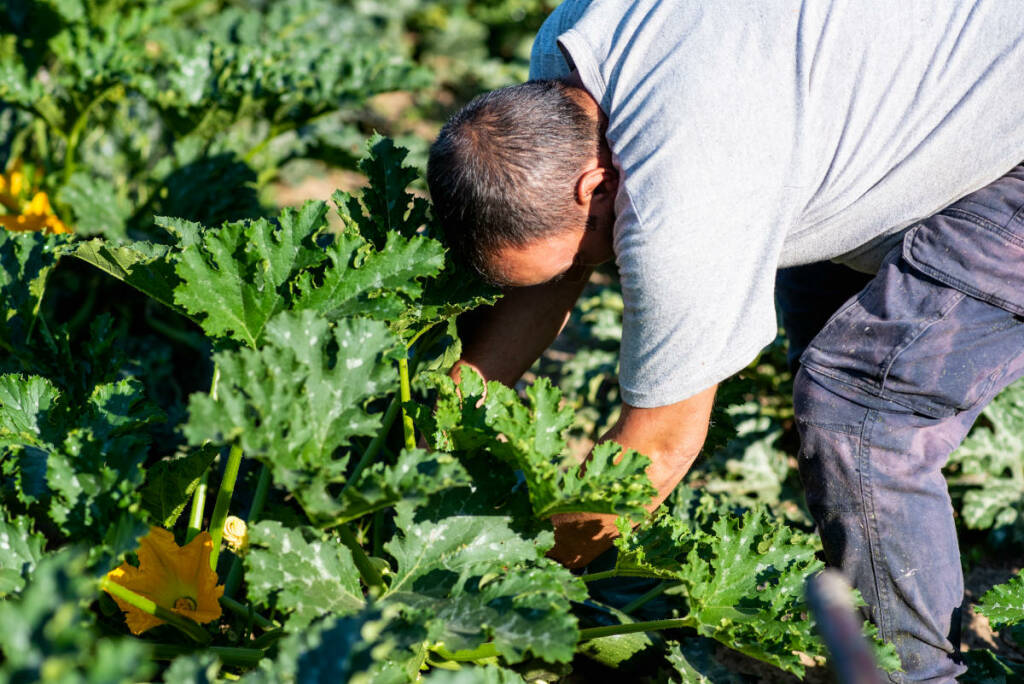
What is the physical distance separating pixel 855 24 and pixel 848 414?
966mm

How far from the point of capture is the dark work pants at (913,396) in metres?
2.44

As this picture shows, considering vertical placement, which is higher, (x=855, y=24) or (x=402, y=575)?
(x=855, y=24)

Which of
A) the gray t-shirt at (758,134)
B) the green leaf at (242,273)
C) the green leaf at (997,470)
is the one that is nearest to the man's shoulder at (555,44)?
the gray t-shirt at (758,134)

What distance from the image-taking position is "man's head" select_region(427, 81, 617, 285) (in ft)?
7.47

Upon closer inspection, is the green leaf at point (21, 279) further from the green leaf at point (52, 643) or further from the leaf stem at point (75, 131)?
the green leaf at point (52, 643)

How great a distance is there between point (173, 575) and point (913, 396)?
1884 mm

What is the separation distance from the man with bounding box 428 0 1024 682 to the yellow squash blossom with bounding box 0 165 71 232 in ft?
6.39

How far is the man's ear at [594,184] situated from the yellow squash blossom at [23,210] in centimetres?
219

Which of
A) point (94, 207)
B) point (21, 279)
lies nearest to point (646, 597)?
point (21, 279)

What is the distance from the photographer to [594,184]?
2318mm

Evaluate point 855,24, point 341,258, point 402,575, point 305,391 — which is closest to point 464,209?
point 341,258

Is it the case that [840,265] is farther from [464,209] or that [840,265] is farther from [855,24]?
[464,209]

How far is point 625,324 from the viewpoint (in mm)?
2297

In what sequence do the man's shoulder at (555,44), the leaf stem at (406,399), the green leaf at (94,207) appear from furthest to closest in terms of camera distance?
the green leaf at (94,207)
the man's shoulder at (555,44)
the leaf stem at (406,399)
